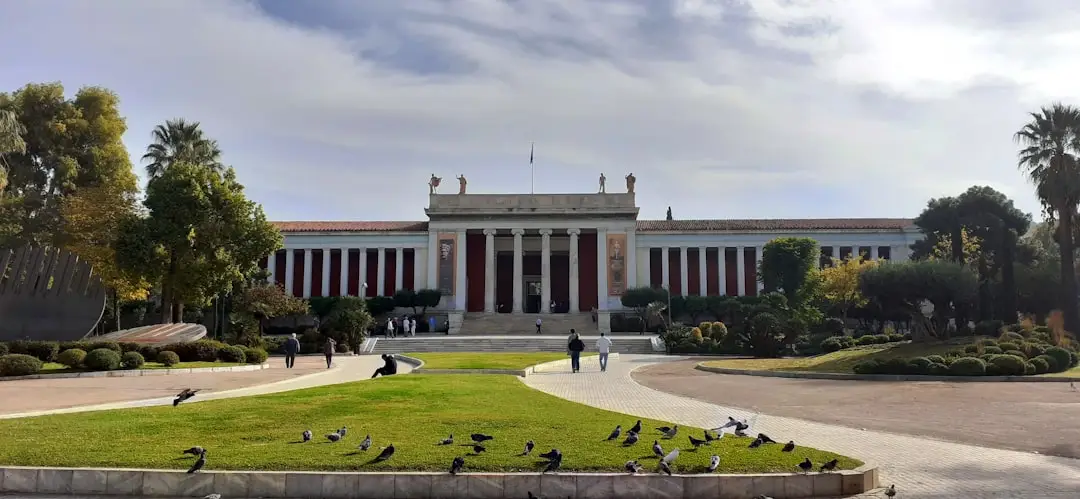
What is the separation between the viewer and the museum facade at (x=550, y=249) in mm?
61094

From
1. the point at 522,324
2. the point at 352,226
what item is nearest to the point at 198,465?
the point at 522,324

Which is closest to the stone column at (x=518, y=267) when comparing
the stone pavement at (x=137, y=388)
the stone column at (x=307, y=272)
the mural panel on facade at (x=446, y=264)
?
the mural panel on facade at (x=446, y=264)

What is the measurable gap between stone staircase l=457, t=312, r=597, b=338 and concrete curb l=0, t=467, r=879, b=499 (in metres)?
45.5

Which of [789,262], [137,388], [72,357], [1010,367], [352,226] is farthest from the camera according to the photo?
[352,226]

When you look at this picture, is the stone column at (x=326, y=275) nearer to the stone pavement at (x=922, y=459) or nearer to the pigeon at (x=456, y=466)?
the stone pavement at (x=922, y=459)

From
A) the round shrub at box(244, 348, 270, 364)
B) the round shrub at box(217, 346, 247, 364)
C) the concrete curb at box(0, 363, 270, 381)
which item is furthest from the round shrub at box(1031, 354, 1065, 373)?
the round shrub at box(217, 346, 247, 364)

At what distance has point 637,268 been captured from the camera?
62281 millimetres

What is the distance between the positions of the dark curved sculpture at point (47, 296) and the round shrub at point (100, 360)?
151 inches

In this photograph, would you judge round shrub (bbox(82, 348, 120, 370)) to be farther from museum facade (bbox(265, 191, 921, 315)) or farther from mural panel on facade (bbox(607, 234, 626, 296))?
mural panel on facade (bbox(607, 234, 626, 296))

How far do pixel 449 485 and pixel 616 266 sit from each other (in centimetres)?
5372

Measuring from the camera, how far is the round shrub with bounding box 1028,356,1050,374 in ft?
71.0

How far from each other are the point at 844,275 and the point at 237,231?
104 ft

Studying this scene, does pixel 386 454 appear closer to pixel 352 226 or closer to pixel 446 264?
pixel 446 264

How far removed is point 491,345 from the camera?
4281 centimetres
